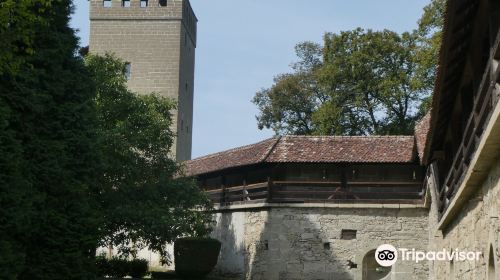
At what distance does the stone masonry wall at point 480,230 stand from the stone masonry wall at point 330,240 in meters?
10.4

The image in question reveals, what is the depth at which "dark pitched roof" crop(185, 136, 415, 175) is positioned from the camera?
26.6m

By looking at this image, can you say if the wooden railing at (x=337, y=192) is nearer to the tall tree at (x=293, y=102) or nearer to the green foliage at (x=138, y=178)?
the green foliage at (x=138, y=178)

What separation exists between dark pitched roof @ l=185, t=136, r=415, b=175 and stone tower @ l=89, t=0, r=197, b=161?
1933 centimetres

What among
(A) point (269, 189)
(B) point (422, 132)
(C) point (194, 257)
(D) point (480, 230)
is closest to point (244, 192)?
(A) point (269, 189)

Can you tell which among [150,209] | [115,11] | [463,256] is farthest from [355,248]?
[115,11]

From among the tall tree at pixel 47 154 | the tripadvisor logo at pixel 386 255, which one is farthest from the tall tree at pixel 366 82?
the tall tree at pixel 47 154

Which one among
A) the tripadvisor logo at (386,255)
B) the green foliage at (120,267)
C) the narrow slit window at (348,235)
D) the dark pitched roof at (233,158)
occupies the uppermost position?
the dark pitched roof at (233,158)

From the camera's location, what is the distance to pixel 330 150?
27.2 meters

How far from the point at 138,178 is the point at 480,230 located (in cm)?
1628

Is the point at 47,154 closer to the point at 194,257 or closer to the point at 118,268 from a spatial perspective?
the point at 194,257

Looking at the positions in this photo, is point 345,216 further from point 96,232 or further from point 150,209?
point 96,232

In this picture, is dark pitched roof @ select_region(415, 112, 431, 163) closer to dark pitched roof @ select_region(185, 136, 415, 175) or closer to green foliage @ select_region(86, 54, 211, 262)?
dark pitched roof @ select_region(185, 136, 415, 175)

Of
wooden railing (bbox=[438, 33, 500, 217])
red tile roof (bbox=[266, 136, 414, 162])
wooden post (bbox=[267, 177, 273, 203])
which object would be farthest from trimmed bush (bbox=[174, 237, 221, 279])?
wooden railing (bbox=[438, 33, 500, 217])

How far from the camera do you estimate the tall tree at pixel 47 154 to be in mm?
14062
